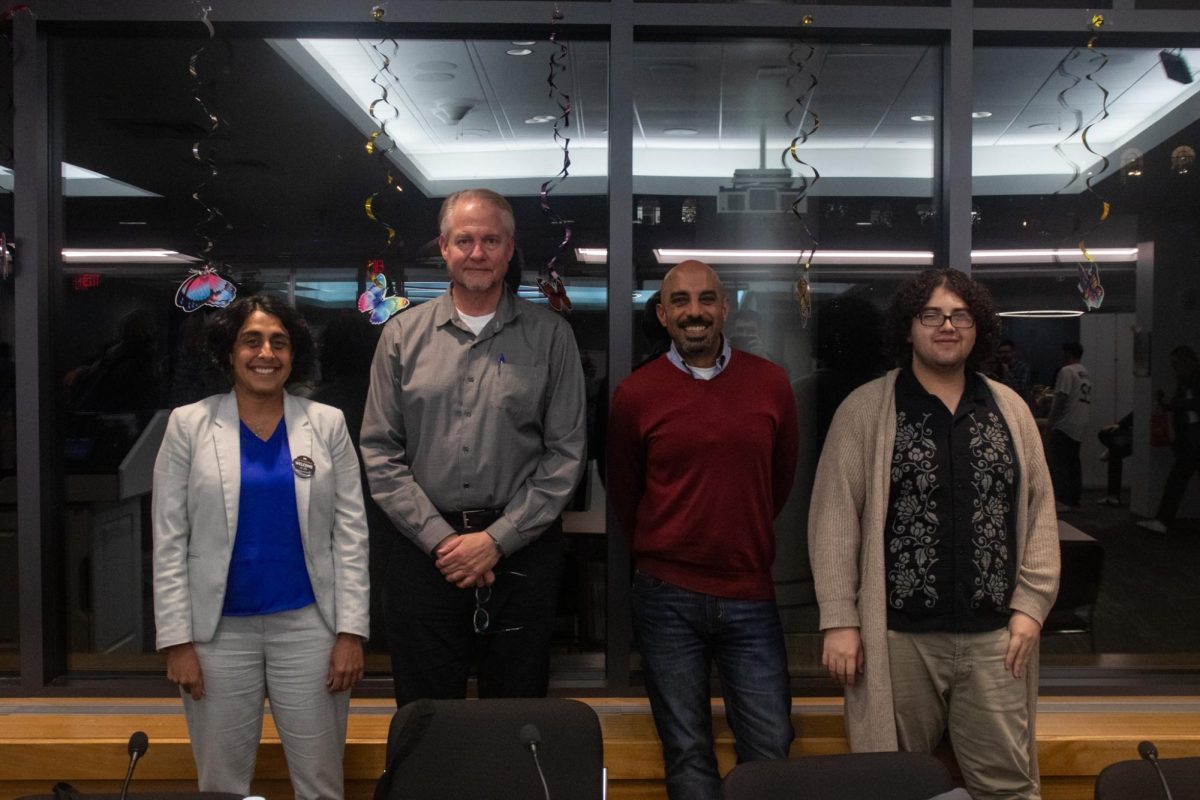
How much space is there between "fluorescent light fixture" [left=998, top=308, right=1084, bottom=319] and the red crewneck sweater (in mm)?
1029

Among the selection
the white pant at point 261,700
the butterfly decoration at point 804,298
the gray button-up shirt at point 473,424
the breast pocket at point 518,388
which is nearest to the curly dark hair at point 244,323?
the gray button-up shirt at point 473,424

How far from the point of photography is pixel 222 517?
2.18 m

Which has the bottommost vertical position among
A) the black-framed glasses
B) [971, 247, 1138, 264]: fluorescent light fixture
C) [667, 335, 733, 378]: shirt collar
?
the black-framed glasses

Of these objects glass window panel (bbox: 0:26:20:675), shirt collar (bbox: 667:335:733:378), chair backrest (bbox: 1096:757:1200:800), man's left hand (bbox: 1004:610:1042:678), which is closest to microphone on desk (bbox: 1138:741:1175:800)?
chair backrest (bbox: 1096:757:1200:800)

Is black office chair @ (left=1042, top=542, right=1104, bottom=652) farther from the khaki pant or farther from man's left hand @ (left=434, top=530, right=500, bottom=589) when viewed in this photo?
man's left hand @ (left=434, top=530, right=500, bottom=589)

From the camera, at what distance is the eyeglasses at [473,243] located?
2.38 m

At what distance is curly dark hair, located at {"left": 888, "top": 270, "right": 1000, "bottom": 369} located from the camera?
7.54 ft

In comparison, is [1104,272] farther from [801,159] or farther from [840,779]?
[840,779]

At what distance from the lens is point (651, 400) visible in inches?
96.8

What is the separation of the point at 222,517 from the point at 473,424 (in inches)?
23.6

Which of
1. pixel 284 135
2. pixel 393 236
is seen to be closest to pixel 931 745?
pixel 393 236

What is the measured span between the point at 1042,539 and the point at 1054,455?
99 cm

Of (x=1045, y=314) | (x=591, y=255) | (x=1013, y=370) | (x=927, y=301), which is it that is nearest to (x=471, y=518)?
(x=591, y=255)

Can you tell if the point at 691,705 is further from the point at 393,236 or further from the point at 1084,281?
the point at 1084,281
